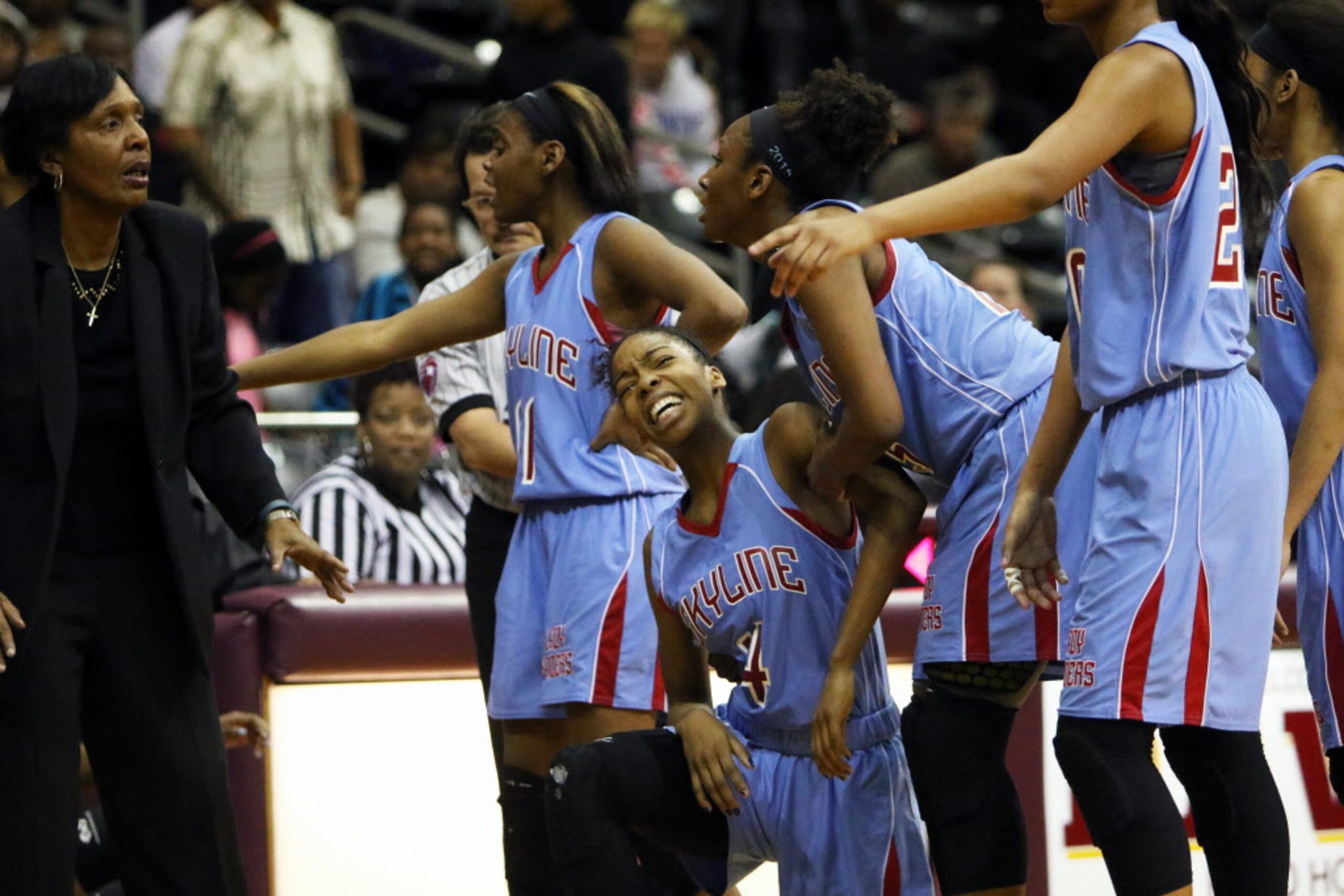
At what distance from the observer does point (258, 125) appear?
813 cm

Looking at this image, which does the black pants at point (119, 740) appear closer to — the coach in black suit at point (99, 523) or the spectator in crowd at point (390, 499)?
the coach in black suit at point (99, 523)

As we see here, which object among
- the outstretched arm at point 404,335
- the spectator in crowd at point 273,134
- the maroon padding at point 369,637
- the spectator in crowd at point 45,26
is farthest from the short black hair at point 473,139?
the spectator in crowd at point 45,26

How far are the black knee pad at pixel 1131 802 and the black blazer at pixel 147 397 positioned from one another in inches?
64.0

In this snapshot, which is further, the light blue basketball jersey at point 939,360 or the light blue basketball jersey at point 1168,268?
the light blue basketball jersey at point 939,360

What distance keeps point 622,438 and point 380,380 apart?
2659 millimetres

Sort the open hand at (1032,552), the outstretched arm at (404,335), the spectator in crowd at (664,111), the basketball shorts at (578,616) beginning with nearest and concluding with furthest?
the open hand at (1032,552)
the basketball shorts at (578,616)
the outstretched arm at (404,335)
the spectator in crowd at (664,111)

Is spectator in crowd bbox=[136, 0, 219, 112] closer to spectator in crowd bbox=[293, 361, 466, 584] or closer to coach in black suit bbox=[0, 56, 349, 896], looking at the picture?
spectator in crowd bbox=[293, 361, 466, 584]

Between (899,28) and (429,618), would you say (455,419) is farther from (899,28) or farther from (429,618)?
(899,28)

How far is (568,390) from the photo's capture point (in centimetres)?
414

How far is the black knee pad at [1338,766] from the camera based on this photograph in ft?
11.4

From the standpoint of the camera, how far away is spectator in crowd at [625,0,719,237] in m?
9.80

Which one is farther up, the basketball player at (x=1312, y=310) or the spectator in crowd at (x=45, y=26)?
the spectator in crowd at (x=45, y=26)

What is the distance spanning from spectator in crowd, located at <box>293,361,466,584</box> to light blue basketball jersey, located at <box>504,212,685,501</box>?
1.98 metres

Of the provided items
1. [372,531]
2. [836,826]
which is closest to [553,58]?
[372,531]
